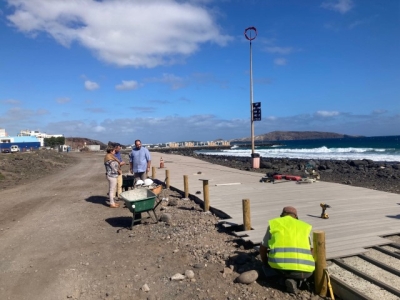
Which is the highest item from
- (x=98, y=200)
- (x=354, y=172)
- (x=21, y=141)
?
(x=21, y=141)

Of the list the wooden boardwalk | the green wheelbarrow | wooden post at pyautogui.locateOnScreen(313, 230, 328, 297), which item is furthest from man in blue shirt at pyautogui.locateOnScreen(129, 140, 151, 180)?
wooden post at pyautogui.locateOnScreen(313, 230, 328, 297)

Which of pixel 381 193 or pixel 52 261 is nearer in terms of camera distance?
pixel 52 261

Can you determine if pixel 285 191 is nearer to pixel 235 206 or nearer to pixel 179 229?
pixel 235 206

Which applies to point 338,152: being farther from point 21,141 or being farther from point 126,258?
point 21,141

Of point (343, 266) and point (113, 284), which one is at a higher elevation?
point (343, 266)

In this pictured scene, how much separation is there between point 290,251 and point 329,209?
4.15m

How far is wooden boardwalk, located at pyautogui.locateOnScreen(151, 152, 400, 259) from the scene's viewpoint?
5.86 m

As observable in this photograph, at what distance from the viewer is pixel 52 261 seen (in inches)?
242

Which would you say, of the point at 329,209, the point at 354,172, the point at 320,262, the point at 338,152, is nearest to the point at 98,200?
the point at 329,209

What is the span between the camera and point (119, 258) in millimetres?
6246

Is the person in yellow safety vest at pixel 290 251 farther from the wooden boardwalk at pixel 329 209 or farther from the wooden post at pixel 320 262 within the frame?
the wooden boardwalk at pixel 329 209

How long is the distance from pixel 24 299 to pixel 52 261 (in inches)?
55.1

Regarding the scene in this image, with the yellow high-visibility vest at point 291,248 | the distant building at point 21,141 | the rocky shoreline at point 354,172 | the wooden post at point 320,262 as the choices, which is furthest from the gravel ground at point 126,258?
the distant building at point 21,141

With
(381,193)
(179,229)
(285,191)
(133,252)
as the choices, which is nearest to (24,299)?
(133,252)
